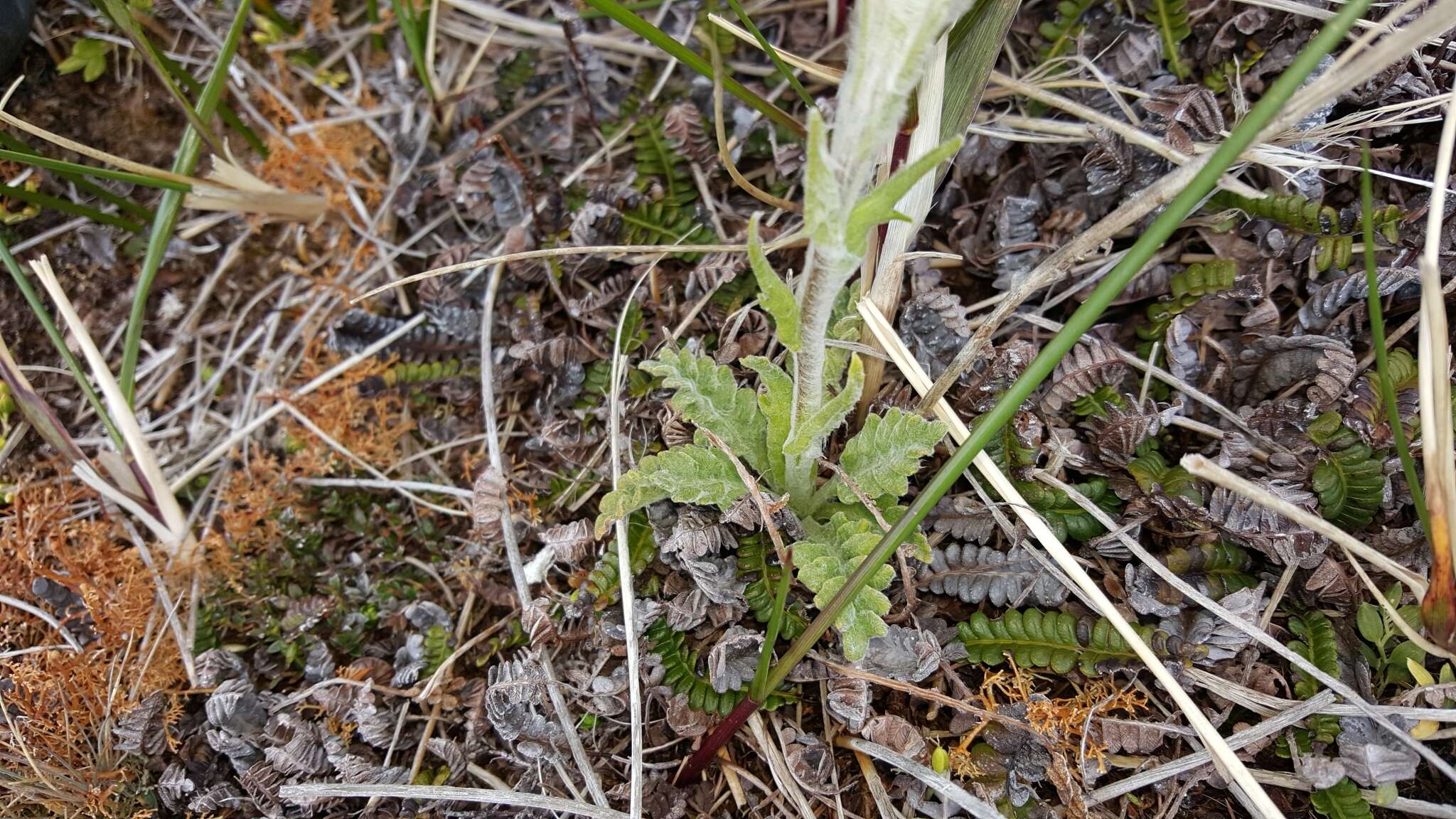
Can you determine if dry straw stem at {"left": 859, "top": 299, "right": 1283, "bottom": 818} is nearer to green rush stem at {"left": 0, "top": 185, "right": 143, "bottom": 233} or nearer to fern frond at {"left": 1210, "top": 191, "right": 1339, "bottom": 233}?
fern frond at {"left": 1210, "top": 191, "right": 1339, "bottom": 233}

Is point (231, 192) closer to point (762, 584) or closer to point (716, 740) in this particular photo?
point (762, 584)

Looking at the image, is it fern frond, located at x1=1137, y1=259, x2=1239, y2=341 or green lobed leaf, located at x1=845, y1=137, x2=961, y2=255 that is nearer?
green lobed leaf, located at x1=845, y1=137, x2=961, y2=255

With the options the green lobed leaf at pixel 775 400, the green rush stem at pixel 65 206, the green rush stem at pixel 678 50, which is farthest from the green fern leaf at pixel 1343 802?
the green rush stem at pixel 65 206

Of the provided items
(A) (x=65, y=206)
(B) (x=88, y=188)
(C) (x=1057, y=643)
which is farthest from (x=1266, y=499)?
(B) (x=88, y=188)

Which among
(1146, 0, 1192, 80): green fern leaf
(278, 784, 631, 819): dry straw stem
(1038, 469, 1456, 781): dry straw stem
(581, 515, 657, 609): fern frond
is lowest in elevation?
(278, 784, 631, 819): dry straw stem

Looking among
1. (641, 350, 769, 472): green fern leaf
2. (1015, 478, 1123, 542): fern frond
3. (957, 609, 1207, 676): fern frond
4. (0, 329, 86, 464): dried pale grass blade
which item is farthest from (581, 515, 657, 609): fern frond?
(0, 329, 86, 464): dried pale grass blade

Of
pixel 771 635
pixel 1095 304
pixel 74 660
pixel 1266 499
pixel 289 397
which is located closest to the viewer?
pixel 1095 304

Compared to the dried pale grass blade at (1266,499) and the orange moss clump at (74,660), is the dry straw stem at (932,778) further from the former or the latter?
the orange moss clump at (74,660)
